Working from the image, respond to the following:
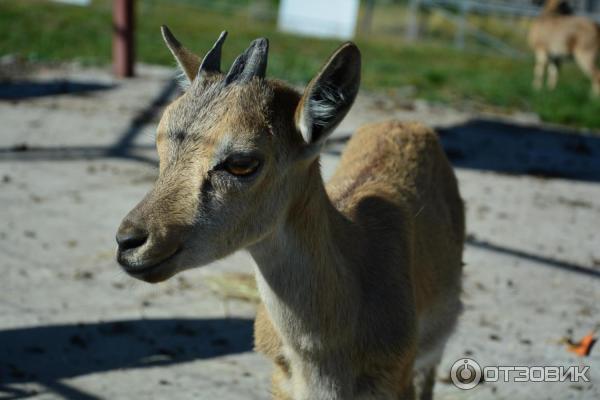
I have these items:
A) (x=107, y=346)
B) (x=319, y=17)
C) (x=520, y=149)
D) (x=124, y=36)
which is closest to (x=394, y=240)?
(x=107, y=346)

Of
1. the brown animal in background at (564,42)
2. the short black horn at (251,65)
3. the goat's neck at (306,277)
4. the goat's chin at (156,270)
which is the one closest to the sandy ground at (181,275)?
the short black horn at (251,65)

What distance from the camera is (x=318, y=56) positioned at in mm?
16172

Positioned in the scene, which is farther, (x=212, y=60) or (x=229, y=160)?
(x=212, y=60)

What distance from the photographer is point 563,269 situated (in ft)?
21.5

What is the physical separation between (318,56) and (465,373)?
11807 millimetres

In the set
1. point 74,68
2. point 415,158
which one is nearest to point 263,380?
point 415,158

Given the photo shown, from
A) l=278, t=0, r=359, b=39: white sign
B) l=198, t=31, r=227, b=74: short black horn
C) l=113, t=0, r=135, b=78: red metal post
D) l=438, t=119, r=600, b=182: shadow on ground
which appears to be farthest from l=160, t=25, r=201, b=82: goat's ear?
l=278, t=0, r=359, b=39: white sign

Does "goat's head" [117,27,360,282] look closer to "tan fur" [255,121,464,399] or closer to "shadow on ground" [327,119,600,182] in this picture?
"tan fur" [255,121,464,399]

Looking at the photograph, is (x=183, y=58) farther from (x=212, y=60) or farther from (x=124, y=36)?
(x=124, y=36)

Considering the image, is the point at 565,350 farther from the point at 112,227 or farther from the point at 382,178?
the point at 112,227

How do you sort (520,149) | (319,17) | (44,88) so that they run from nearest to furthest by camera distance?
(520,149) < (44,88) < (319,17)

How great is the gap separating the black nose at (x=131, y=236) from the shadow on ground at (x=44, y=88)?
853 cm

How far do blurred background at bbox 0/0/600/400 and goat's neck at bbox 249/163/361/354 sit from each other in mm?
851

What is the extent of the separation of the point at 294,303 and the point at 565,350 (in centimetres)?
255
